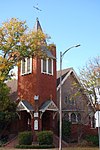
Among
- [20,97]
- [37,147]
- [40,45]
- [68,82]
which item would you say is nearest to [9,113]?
[20,97]

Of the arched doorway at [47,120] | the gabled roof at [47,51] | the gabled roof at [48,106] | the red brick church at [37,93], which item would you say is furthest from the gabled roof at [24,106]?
the gabled roof at [47,51]

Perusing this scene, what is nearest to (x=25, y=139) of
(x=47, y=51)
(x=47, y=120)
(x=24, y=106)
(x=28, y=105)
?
(x=24, y=106)

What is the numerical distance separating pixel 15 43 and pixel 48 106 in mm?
8514

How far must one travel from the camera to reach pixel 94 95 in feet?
122

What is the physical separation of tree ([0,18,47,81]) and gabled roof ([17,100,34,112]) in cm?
416

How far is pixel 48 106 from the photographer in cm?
3641

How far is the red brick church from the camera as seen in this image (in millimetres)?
36312

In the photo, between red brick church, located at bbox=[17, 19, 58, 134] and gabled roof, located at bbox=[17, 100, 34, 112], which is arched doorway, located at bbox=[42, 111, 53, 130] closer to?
red brick church, located at bbox=[17, 19, 58, 134]

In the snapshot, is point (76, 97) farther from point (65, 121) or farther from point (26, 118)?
point (26, 118)

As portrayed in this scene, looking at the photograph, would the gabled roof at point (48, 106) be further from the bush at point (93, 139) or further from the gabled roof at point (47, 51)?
the gabled roof at point (47, 51)

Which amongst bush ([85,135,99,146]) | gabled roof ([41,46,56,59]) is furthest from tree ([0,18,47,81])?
bush ([85,135,99,146])

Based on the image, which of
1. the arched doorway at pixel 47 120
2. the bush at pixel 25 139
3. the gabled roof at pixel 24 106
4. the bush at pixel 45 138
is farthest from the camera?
the arched doorway at pixel 47 120

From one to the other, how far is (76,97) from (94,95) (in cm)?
539

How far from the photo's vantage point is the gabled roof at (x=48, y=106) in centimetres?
3594
